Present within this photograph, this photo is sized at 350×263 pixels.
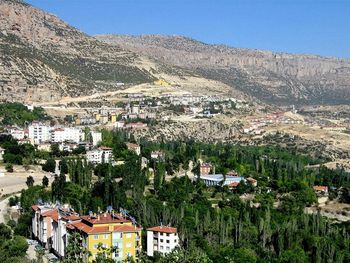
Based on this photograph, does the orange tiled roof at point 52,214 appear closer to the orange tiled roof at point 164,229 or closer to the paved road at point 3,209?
the orange tiled roof at point 164,229

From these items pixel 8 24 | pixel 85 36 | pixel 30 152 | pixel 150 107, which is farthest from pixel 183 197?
pixel 85 36

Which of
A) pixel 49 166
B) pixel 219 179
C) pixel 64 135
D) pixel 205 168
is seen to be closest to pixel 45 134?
pixel 64 135

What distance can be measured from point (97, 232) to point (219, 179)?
30171 millimetres

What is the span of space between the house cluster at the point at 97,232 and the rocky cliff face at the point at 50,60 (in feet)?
234

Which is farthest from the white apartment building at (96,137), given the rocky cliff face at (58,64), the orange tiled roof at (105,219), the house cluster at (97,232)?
the orange tiled roof at (105,219)

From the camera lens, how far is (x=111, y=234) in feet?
124

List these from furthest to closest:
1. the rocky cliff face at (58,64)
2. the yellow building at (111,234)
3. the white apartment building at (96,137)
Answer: the rocky cliff face at (58,64), the white apartment building at (96,137), the yellow building at (111,234)

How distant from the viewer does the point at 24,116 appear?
9406 cm

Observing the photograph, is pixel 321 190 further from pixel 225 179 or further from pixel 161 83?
pixel 161 83

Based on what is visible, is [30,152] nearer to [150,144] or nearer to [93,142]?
[93,142]

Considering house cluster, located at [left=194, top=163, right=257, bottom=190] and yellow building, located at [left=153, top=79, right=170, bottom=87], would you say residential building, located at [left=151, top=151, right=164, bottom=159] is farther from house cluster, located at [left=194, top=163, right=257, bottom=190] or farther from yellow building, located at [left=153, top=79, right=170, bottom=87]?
yellow building, located at [left=153, top=79, right=170, bottom=87]

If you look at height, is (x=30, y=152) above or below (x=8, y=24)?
below

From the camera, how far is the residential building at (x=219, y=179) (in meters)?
65.1

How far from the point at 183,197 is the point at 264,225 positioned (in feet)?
33.8
